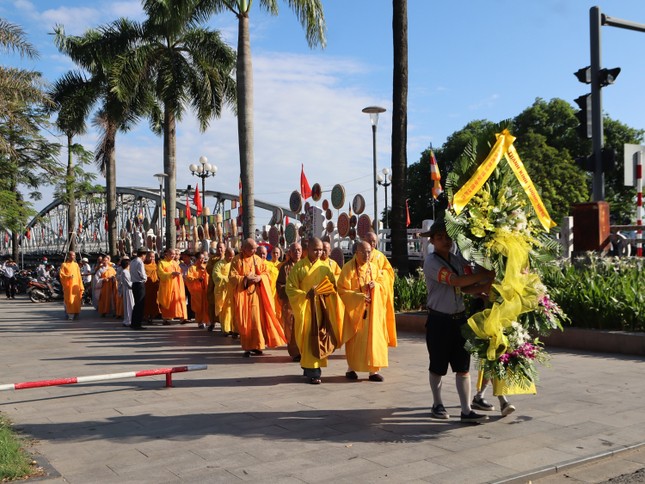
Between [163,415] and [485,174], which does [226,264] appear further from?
[485,174]

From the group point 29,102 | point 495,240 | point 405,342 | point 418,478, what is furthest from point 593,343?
point 29,102

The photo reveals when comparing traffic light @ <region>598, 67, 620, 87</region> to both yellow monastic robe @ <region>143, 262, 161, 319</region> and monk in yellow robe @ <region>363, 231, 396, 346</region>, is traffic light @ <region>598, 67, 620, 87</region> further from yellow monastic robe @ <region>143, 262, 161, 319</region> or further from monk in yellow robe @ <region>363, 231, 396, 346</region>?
yellow monastic robe @ <region>143, 262, 161, 319</region>

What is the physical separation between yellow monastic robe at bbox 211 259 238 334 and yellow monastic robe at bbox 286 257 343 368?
4.77 meters

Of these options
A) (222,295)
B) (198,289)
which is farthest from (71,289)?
(222,295)

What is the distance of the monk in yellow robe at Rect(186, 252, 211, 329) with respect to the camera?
15945 millimetres

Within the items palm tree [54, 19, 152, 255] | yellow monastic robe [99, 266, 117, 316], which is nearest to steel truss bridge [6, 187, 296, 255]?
palm tree [54, 19, 152, 255]

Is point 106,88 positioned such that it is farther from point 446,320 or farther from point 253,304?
point 446,320

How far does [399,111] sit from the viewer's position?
14.9 metres

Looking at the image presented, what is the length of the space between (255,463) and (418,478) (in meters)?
1.19

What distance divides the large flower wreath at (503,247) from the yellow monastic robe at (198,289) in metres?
10.6

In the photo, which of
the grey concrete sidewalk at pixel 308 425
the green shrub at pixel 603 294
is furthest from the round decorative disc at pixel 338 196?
the grey concrete sidewalk at pixel 308 425

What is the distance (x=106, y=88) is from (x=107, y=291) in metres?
11.6

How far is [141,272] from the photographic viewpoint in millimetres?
16828

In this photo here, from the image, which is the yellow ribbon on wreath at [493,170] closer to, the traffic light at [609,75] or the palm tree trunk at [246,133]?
the traffic light at [609,75]
